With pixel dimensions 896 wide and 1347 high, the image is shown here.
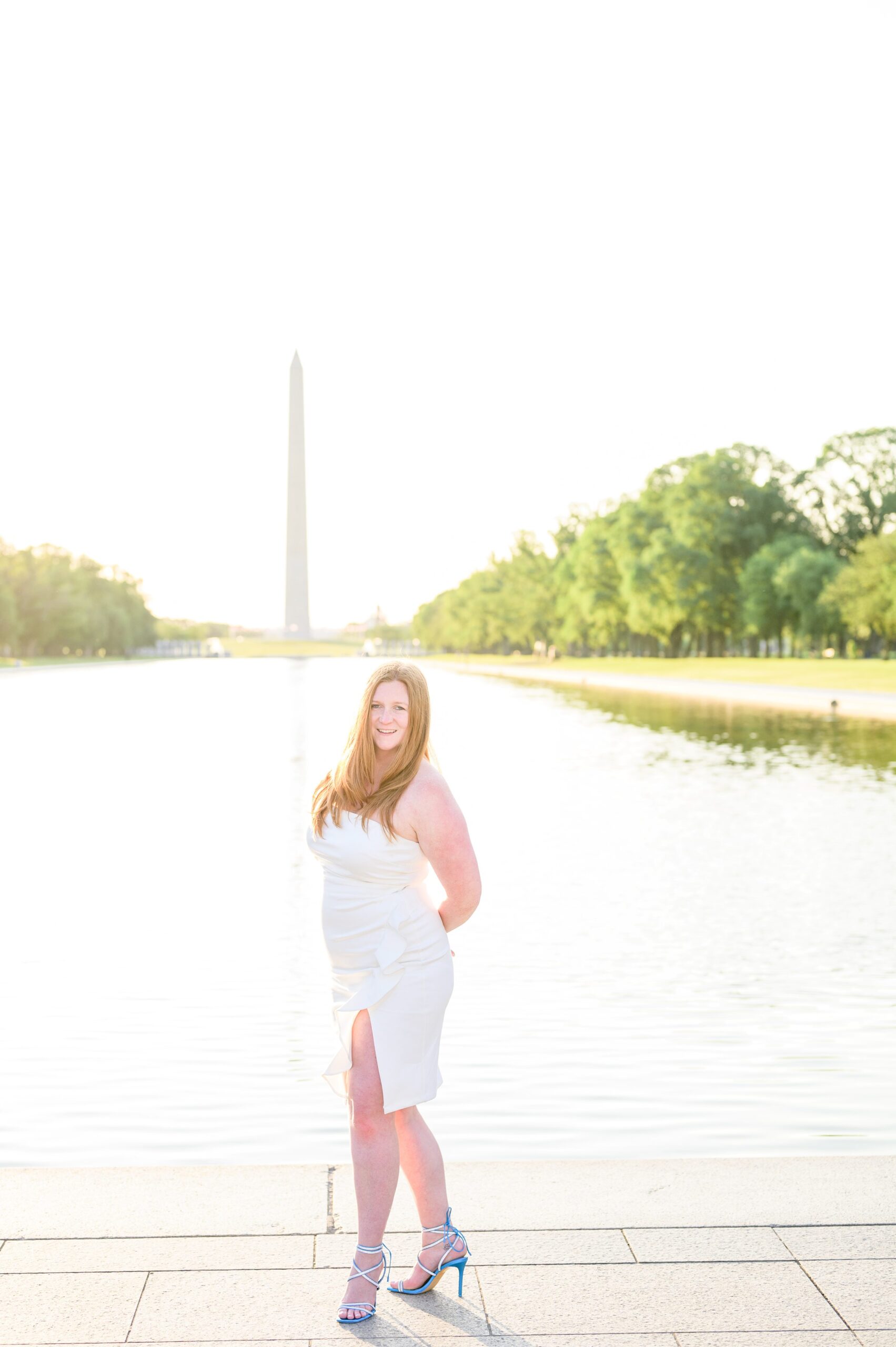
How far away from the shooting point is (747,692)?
4828cm

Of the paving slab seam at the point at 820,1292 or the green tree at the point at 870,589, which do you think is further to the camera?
the green tree at the point at 870,589

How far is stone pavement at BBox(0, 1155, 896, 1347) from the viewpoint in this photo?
340cm

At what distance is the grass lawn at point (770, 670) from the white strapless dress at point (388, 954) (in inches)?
1661

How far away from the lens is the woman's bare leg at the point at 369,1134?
12.4 ft

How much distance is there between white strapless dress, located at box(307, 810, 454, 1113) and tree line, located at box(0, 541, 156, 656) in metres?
103

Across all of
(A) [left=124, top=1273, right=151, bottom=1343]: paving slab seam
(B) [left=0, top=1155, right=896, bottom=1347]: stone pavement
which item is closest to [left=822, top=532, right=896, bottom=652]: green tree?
(B) [left=0, top=1155, right=896, bottom=1347]: stone pavement

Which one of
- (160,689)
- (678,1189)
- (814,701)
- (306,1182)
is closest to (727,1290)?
(678,1189)

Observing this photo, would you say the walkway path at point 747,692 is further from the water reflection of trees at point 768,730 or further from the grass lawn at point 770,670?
the water reflection of trees at point 768,730

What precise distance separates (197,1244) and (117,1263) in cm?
22

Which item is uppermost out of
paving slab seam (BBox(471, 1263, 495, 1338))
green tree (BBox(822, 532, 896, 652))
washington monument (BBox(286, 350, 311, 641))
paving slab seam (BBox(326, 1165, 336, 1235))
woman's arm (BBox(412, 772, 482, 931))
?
washington monument (BBox(286, 350, 311, 641))

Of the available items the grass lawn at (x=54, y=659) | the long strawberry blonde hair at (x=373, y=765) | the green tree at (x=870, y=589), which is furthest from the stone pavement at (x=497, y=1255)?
the grass lawn at (x=54, y=659)

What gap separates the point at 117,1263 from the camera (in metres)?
3.72

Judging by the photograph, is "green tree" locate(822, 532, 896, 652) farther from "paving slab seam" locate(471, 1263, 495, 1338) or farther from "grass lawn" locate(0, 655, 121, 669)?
"paving slab seam" locate(471, 1263, 495, 1338)

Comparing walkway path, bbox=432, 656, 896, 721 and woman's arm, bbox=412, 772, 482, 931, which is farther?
walkway path, bbox=432, 656, 896, 721
